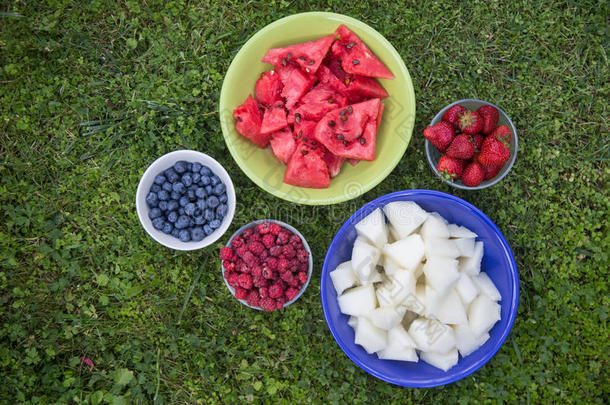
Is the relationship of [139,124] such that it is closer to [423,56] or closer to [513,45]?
[423,56]

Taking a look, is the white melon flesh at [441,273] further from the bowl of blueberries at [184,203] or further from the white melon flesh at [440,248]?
the bowl of blueberries at [184,203]

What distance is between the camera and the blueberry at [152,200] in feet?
7.24

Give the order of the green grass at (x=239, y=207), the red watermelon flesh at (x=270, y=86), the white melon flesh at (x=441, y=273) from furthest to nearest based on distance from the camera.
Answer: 1. the green grass at (x=239, y=207)
2. the red watermelon flesh at (x=270, y=86)
3. the white melon flesh at (x=441, y=273)

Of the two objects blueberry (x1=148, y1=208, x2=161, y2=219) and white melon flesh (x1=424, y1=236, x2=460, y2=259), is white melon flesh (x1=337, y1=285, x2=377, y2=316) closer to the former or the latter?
white melon flesh (x1=424, y1=236, x2=460, y2=259)

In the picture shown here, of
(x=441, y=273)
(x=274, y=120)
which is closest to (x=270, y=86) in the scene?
(x=274, y=120)

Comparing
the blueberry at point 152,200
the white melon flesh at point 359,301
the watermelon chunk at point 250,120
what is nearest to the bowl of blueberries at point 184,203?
the blueberry at point 152,200

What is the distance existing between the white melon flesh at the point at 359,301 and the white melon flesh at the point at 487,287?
496mm

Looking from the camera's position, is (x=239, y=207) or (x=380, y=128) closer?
(x=380, y=128)

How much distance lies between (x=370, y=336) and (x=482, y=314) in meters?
0.51

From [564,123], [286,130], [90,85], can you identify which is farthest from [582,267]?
[90,85]

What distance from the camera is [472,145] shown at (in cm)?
223

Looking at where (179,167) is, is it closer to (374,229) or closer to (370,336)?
(374,229)

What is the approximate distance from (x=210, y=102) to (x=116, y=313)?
1.29 meters

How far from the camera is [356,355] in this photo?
210cm
